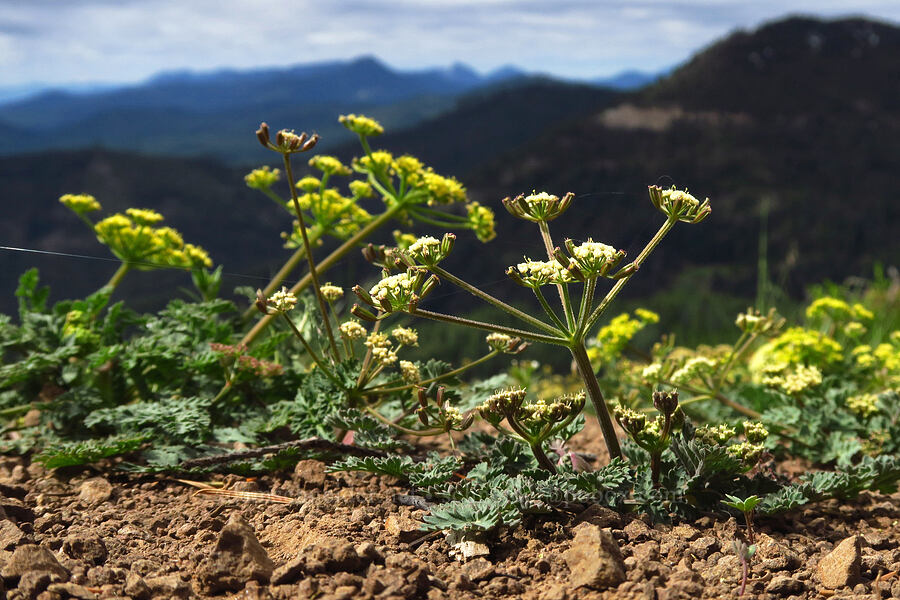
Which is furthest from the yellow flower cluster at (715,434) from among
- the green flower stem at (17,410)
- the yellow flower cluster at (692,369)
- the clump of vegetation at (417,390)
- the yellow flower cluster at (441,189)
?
the green flower stem at (17,410)

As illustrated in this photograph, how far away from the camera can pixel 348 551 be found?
2.22 metres

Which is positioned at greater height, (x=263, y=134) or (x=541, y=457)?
(x=263, y=134)

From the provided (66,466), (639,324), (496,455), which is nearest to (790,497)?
(496,455)

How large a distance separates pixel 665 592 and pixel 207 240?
Answer: 124705mm

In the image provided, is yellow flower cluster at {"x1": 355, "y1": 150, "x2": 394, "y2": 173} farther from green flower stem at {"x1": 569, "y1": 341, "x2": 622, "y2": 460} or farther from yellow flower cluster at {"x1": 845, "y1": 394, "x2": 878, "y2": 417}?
yellow flower cluster at {"x1": 845, "y1": 394, "x2": 878, "y2": 417}

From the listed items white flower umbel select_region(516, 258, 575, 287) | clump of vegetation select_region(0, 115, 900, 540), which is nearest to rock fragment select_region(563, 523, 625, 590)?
clump of vegetation select_region(0, 115, 900, 540)

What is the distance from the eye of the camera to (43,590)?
2.06m

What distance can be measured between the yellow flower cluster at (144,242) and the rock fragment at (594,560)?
2659mm

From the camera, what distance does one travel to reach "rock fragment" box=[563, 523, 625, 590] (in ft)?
6.99

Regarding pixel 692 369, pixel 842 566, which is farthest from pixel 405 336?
pixel 842 566

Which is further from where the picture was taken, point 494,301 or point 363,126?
point 363,126

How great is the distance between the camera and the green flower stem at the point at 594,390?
2.55 meters

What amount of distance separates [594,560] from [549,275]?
2.79ft

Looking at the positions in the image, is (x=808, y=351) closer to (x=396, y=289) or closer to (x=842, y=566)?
(x=842, y=566)
